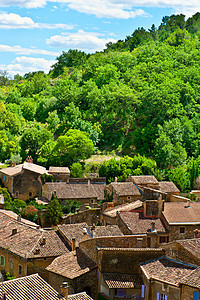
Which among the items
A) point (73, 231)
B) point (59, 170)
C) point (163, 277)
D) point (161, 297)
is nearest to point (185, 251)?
point (163, 277)

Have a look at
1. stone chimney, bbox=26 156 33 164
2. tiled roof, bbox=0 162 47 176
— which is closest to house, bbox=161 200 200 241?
tiled roof, bbox=0 162 47 176

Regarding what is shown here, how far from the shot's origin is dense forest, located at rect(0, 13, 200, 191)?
5797 cm

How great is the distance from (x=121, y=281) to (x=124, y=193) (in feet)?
62.1

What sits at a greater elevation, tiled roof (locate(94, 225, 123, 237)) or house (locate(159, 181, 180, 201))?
house (locate(159, 181, 180, 201))

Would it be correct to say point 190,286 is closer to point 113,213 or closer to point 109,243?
point 109,243

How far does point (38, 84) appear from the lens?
97875 mm

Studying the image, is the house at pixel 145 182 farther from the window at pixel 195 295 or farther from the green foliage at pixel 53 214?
the window at pixel 195 295

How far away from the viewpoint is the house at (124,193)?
42.0 meters

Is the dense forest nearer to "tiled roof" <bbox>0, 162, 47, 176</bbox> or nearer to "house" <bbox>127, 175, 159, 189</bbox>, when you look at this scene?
"tiled roof" <bbox>0, 162, 47, 176</bbox>

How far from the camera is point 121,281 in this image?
77.7ft

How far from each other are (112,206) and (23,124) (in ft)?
120

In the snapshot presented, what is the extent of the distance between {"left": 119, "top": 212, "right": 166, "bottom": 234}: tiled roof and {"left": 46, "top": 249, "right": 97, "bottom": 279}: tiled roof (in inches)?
225

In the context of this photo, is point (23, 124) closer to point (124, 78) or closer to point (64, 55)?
point (124, 78)

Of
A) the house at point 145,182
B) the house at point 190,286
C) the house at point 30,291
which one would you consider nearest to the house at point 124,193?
the house at point 145,182
